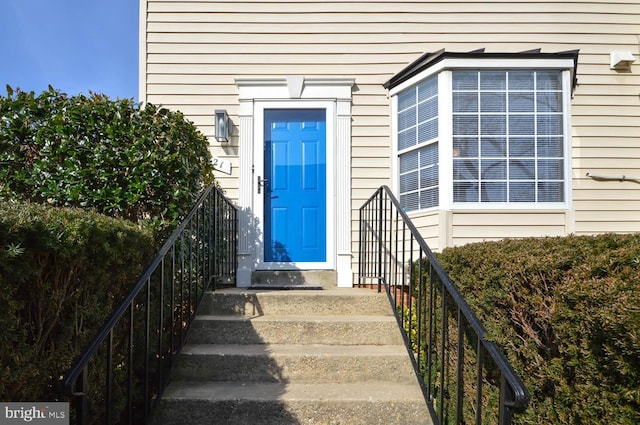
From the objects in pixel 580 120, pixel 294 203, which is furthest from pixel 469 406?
pixel 580 120

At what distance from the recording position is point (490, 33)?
193 inches

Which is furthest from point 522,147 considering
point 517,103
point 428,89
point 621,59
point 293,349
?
point 293,349

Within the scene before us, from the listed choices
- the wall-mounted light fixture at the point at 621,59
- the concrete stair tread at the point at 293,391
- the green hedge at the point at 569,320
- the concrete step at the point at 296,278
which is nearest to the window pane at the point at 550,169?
the wall-mounted light fixture at the point at 621,59

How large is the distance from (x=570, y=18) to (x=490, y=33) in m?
0.89

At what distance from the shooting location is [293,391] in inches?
103

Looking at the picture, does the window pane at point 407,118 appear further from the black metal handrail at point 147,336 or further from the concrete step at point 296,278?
the black metal handrail at point 147,336

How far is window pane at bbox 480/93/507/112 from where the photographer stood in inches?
171

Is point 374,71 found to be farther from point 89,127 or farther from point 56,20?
point 56,20

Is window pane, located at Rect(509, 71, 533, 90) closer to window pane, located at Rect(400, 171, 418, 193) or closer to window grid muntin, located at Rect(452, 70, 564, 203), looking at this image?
window grid muntin, located at Rect(452, 70, 564, 203)

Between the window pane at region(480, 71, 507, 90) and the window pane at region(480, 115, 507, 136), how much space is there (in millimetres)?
284

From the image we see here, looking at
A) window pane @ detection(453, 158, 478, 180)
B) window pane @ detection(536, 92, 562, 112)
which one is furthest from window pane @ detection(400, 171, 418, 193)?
window pane @ detection(536, 92, 562, 112)

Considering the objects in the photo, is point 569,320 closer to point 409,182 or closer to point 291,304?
point 291,304

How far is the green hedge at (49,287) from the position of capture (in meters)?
1.53

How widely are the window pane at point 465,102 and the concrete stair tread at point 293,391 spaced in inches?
108
